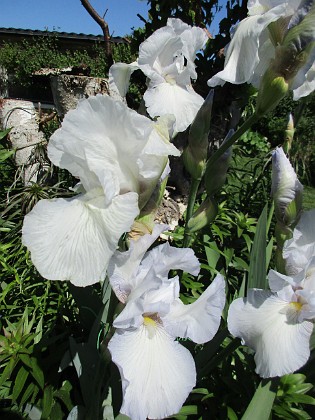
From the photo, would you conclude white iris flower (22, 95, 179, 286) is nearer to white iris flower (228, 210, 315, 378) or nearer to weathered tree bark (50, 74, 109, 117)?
white iris flower (228, 210, 315, 378)

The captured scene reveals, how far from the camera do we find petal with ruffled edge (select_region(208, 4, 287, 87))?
0.79m

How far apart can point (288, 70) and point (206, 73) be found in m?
1.70

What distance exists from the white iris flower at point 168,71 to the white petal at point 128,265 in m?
0.34

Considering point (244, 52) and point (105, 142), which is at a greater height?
point (244, 52)

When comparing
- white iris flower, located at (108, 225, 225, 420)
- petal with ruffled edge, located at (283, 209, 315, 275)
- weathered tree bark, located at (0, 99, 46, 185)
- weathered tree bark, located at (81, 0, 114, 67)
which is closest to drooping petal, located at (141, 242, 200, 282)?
white iris flower, located at (108, 225, 225, 420)

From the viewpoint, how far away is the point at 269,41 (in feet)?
2.71

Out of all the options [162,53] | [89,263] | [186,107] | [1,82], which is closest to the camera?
[89,263]

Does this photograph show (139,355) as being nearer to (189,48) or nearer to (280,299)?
(280,299)

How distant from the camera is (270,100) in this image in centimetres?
78

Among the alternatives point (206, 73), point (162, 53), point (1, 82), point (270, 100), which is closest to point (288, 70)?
point (270, 100)

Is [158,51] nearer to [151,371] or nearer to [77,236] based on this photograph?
[77,236]

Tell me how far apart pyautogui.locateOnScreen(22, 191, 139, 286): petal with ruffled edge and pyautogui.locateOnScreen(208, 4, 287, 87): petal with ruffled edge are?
0.38 metres

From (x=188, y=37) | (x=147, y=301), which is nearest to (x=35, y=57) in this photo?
(x=188, y=37)

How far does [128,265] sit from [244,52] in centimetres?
50
